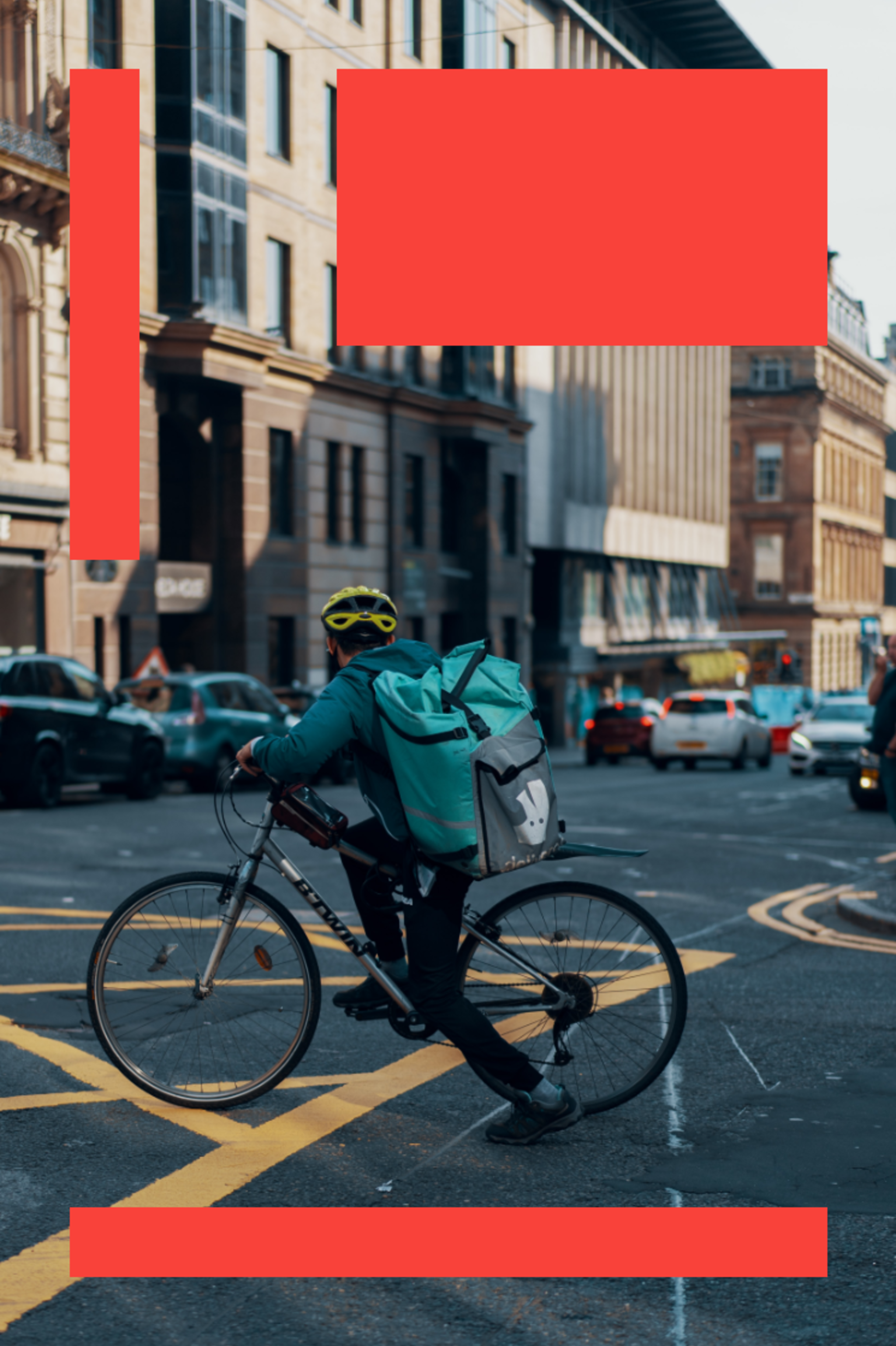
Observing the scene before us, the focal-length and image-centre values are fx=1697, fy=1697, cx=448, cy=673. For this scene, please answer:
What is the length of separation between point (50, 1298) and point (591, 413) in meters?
54.9

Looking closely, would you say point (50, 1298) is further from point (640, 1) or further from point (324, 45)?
point (640, 1)

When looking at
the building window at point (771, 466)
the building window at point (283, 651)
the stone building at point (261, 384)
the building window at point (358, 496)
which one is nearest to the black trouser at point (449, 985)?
the stone building at point (261, 384)

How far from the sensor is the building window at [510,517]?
158ft

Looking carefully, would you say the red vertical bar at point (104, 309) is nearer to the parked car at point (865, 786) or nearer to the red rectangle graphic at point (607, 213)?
the red rectangle graphic at point (607, 213)

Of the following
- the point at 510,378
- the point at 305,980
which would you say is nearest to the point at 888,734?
the point at 305,980

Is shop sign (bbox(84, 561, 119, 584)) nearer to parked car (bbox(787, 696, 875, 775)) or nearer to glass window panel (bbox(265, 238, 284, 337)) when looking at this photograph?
glass window panel (bbox(265, 238, 284, 337))

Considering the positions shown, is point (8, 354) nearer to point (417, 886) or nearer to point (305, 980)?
point (305, 980)

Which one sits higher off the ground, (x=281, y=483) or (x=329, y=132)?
(x=329, y=132)

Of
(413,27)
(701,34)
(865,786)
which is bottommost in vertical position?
(865,786)

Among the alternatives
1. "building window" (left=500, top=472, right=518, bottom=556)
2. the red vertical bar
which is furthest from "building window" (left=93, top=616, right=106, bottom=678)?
"building window" (left=500, top=472, right=518, bottom=556)

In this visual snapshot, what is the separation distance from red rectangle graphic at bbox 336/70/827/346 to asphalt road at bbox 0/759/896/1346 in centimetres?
327

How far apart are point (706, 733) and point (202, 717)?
13.2 meters

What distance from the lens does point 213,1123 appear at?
529 centimetres

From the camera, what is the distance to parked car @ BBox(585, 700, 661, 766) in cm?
3806
